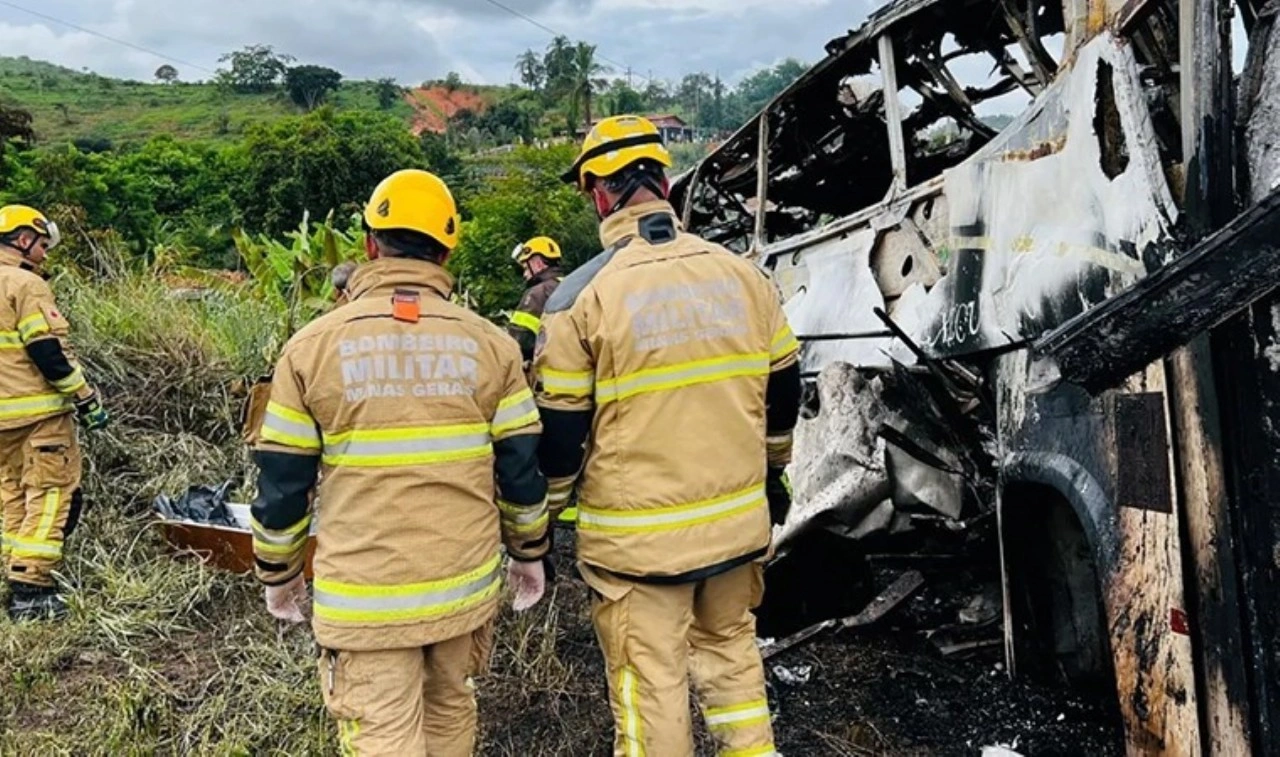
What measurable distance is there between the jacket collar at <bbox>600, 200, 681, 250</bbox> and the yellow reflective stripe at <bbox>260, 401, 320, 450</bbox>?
0.83 metres

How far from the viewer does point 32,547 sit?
3.96 meters

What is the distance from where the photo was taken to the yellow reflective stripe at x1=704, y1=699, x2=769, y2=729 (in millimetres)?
2326

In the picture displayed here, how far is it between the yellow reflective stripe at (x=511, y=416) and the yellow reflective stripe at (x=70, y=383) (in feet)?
8.96

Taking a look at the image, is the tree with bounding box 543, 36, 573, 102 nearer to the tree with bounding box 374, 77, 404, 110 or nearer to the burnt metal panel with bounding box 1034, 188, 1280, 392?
the tree with bounding box 374, 77, 404, 110

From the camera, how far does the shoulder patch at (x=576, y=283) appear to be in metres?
2.21

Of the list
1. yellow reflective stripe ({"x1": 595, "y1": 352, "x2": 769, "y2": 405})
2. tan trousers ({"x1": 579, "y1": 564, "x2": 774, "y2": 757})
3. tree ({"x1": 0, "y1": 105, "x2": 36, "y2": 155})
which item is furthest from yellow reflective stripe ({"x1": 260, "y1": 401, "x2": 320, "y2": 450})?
tree ({"x1": 0, "y1": 105, "x2": 36, "y2": 155})

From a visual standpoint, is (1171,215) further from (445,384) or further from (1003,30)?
(1003,30)

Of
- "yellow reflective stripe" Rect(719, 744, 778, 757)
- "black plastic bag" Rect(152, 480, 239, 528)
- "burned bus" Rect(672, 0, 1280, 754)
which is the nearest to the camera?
"burned bus" Rect(672, 0, 1280, 754)

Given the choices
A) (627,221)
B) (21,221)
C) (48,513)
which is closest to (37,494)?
(48,513)

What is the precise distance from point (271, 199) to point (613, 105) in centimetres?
3200

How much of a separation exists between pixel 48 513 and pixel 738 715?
3.26 m

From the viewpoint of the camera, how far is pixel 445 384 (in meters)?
2.07

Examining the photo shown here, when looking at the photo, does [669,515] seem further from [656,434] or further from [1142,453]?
[1142,453]

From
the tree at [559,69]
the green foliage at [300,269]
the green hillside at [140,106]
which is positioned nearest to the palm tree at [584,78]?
the tree at [559,69]
